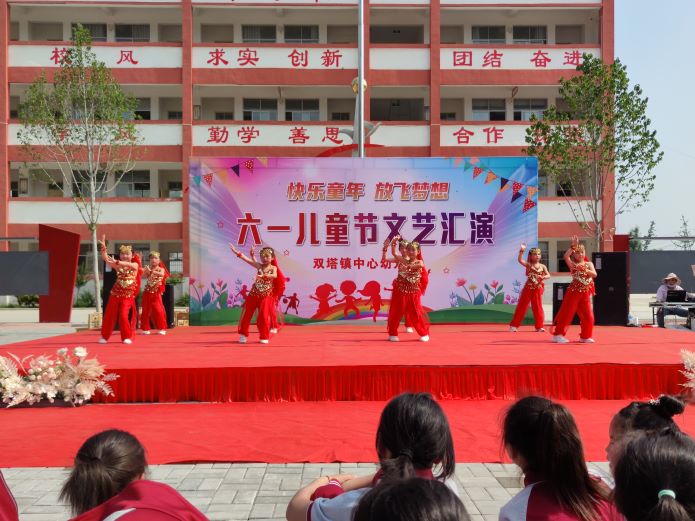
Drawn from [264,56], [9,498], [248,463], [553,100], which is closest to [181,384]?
[248,463]

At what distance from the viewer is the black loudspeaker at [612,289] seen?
9.31m

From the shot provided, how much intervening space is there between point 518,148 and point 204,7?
933cm

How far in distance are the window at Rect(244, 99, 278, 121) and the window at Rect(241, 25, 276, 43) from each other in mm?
1719

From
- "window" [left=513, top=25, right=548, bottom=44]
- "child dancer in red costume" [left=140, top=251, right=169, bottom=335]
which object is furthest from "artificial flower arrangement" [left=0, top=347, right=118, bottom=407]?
"window" [left=513, top=25, right=548, bottom=44]

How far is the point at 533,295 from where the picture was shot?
331 inches

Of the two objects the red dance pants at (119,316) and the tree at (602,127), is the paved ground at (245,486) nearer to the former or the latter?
the red dance pants at (119,316)

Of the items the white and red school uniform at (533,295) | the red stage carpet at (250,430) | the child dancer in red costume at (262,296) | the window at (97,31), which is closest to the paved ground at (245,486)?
the red stage carpet at (250,430)

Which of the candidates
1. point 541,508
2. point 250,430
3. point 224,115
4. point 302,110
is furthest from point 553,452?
point 224,115

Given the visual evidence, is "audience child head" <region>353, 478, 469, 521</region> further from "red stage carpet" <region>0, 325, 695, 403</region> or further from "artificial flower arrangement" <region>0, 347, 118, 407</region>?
"artificial flower arrangement" <region>0, 347, 118, 407</region>

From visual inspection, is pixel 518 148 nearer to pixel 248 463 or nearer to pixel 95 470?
pixel 248 463

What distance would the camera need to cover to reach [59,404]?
198 inches

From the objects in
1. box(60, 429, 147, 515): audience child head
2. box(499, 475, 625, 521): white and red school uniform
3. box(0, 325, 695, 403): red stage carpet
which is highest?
box(60, 429, 147, 515): audience child head

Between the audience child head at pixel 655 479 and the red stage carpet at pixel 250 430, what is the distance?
2.70m

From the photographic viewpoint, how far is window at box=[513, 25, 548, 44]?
19.0 metres
